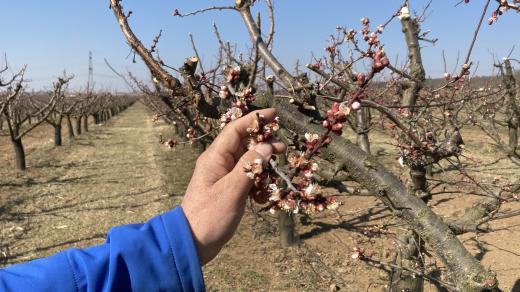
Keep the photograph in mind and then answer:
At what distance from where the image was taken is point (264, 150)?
1120 mm

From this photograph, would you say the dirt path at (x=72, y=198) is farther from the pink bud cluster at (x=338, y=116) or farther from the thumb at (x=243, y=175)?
the pink bud cluster at (x=338, y=116)

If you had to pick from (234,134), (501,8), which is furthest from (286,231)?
(234,134)

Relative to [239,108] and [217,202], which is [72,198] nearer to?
[239,108]

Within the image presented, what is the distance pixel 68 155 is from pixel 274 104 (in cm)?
1660

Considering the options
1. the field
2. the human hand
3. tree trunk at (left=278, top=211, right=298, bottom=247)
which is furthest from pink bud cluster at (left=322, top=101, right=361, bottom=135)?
tree trunk at (left=278, top=211, right=298, bottom=247)

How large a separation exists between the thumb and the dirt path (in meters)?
6.90

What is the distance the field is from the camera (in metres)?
5.85

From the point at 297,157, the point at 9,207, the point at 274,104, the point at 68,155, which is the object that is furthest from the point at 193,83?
the point at 68,155

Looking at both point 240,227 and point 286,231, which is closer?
point 286,231

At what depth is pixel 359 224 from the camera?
25.9 ft

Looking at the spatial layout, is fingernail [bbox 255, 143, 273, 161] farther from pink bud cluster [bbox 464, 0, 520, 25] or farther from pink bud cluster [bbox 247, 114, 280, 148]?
pink bud cluster [bbox 464, 0, 520, 25]

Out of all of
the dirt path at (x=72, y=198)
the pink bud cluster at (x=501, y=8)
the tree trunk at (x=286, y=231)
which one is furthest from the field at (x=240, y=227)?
the pink bud cluster at (x=501, y=8)

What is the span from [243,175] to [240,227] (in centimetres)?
712

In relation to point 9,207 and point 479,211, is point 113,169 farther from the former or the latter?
point 479,211
